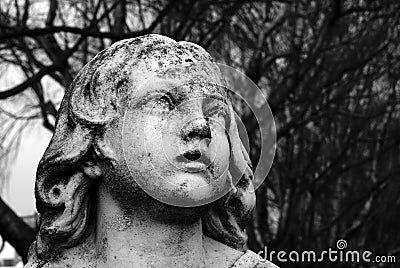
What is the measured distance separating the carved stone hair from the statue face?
0.32ft

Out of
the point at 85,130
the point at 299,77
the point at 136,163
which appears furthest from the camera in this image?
the point at 299,77

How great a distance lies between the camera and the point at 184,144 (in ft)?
12.5

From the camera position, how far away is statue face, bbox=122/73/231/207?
12.4 feet

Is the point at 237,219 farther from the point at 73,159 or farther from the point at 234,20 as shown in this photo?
the point at 234,20

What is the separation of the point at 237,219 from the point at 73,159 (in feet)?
2.62

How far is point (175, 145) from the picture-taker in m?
3.79

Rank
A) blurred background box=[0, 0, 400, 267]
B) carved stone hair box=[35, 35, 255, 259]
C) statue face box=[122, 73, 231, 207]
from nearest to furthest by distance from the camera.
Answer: statue face box=[122, 73, 231, 207] → carved stone hair box=[35, 35, 255, 259] → blurred background box=[0, 0, 400, 267]

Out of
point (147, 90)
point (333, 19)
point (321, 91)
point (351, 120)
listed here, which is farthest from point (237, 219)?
point (351, 120)

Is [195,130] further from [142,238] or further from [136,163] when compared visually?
[142,238]

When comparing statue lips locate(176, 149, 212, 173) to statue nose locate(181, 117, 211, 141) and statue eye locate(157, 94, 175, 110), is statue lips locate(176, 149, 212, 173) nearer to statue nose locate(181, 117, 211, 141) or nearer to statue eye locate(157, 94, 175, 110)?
statue nose locate(181, 117, 211, 141)

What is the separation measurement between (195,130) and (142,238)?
49 cm

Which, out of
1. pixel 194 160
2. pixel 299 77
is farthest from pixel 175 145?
pixel 299 77

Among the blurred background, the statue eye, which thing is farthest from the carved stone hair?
the blurred background

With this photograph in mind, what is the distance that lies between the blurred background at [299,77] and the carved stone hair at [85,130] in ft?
22.6
